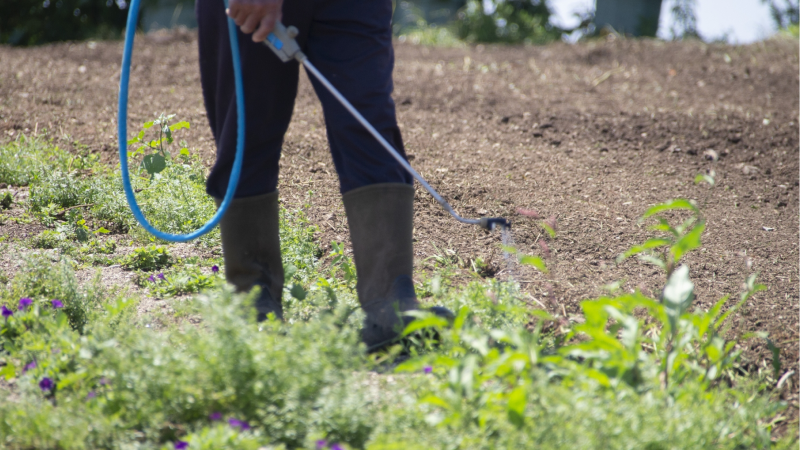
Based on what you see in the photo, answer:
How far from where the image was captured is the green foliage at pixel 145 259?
264 cm

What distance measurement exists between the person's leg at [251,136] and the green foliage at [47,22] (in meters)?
6.93

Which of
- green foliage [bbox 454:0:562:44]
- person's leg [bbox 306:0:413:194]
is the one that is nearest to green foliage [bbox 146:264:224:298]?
person's leg [bbox 306:0:413:194]

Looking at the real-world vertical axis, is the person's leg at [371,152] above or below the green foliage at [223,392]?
above

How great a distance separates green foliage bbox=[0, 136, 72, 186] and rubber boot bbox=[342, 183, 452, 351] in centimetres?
212

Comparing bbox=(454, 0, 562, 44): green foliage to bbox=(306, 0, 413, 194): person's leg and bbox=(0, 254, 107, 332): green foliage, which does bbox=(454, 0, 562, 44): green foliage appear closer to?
bbox=(306, 0, 413, 194): person's leg

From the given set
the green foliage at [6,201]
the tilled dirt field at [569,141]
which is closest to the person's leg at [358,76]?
the tilled dirt field at [569,141]

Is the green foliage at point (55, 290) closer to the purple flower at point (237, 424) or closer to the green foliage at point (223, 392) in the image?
the green foliage at point (223, 392)

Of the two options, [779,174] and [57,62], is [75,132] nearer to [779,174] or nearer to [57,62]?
[57,62]

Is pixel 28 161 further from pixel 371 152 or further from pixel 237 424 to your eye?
pixel 237 424

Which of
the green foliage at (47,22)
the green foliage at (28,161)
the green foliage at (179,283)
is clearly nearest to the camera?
the green foliage at (179,283)

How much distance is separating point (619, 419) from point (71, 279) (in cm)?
165

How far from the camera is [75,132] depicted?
406 cm

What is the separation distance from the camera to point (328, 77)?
197cm

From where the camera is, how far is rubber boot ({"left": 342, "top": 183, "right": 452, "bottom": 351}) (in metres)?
1.95
